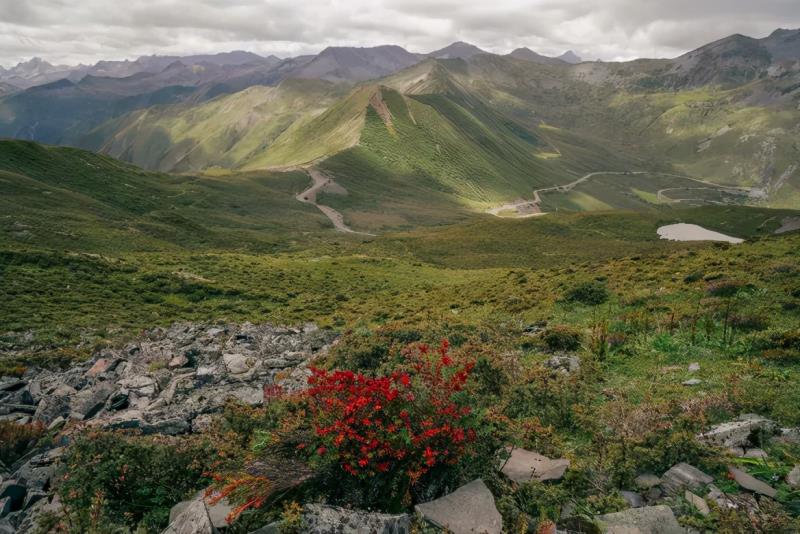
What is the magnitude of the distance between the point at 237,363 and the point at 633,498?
48.2 feet

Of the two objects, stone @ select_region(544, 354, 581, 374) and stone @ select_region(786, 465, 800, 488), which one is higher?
stone @ select_region(786, 465, 800, 488)

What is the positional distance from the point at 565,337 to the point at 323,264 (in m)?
45.3

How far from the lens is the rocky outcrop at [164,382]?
13250 mm

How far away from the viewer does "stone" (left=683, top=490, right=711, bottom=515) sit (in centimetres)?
714

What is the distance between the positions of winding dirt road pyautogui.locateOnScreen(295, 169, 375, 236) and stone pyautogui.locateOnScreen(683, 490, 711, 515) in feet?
386

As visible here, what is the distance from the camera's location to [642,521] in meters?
6.81

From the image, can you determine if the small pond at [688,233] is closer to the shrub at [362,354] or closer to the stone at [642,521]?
the shrub at [362,354]

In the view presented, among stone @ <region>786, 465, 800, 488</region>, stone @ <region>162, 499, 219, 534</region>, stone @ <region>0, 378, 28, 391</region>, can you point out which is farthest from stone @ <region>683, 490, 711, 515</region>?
stone @ <region>0, 378, 28, 391</region>

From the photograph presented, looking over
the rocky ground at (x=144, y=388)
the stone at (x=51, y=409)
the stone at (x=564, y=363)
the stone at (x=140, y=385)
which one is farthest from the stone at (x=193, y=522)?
the stone at (x=564, y=363)

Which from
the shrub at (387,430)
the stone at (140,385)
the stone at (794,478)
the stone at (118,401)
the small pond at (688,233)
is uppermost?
the shrub at (387,430)

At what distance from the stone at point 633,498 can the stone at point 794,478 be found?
226 centimetres

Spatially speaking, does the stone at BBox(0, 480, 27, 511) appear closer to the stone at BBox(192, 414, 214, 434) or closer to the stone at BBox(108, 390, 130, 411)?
the stone at BBox(192, 414, 214, 434)

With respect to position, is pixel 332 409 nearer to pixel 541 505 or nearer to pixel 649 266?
pixel 541 505

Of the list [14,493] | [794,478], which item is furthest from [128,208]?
[794,478]
